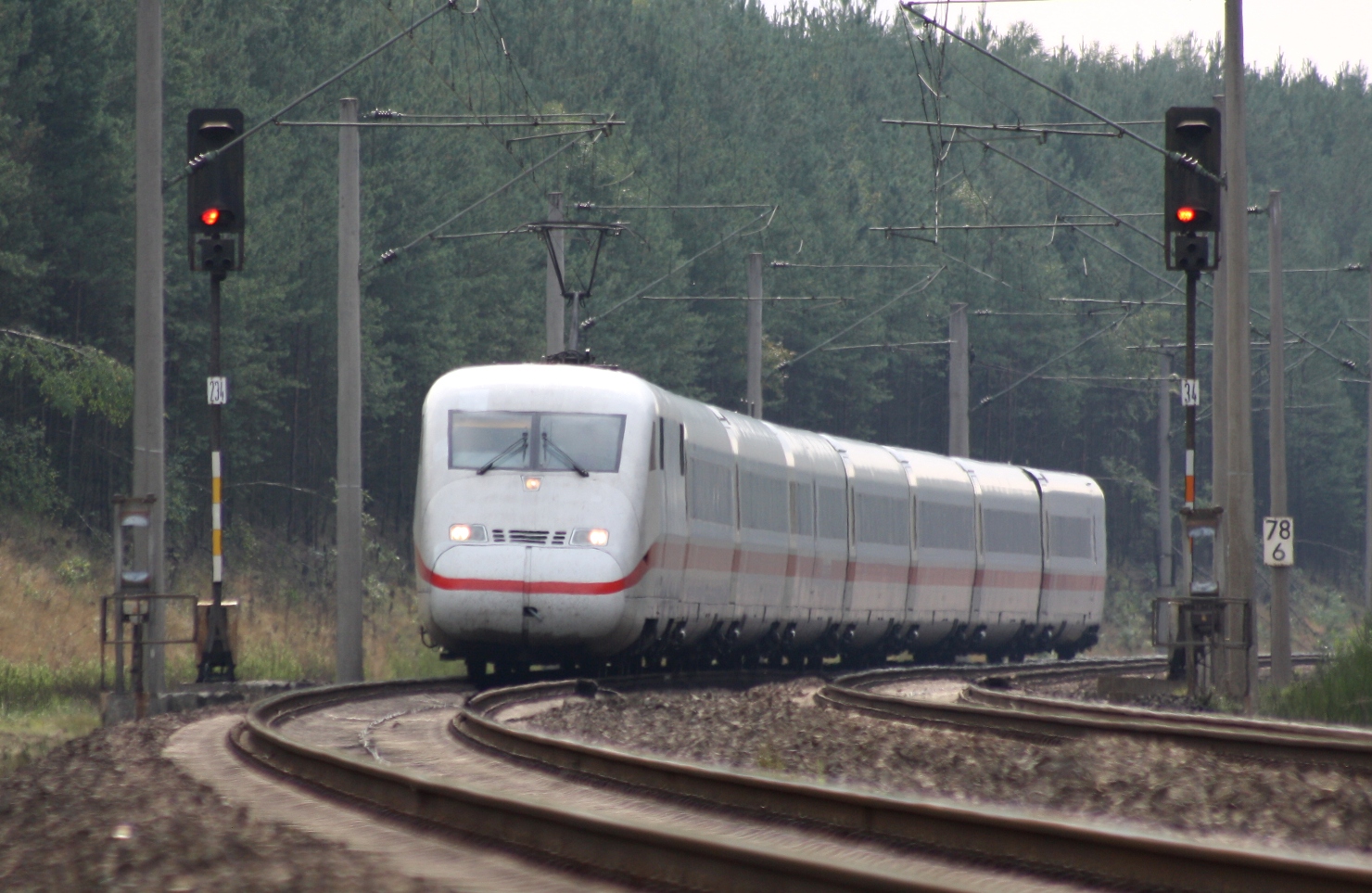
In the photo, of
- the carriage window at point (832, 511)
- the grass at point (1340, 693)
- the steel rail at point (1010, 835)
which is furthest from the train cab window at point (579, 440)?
the steel rail at point (1010, 835)

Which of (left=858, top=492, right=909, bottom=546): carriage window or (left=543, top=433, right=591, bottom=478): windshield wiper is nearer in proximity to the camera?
(left=543, top=433, right=591, bottom=478): windshield wiper

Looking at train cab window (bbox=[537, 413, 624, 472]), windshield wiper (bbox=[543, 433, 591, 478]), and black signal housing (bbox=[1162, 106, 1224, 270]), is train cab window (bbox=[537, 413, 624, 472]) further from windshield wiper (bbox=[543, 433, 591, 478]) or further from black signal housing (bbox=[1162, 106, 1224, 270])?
black signal housing (bbox=[1162, 106, 1224, 270])

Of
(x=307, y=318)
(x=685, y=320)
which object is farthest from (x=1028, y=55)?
(x=307, y=318)

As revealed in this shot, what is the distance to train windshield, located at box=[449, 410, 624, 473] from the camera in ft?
68.1

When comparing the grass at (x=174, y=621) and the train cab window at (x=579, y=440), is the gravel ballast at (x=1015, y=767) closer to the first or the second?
the train cab window at (x=579, y=440)

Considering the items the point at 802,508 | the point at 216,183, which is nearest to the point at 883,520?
the point at 802,508

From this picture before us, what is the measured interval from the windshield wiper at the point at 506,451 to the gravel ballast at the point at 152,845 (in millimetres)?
8640

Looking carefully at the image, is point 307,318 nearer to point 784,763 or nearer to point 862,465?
point 862,465

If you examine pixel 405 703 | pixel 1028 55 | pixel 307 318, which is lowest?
pixel 405 703

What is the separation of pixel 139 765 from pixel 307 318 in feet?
112

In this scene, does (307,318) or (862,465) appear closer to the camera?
(862,465)

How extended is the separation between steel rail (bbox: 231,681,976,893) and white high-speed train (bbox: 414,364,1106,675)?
8159mm

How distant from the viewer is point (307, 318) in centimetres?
4594

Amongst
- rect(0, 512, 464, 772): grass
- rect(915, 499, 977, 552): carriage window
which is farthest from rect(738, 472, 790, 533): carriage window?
rect(915, 499, 977, 552): carriage window
